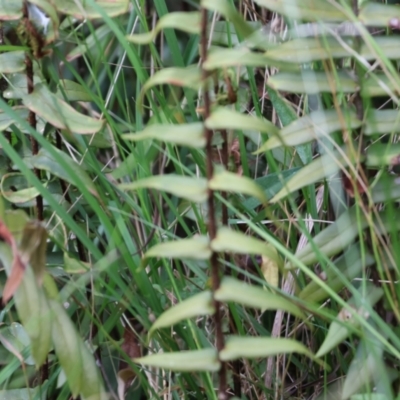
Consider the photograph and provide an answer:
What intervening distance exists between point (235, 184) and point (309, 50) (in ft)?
0.81

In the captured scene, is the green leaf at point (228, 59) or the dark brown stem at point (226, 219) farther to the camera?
the dark brown stem at point (226, 219)

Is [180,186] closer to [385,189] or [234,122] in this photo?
[234,122]

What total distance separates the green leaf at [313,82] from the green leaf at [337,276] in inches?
7.9

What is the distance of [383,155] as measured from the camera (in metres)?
0.83

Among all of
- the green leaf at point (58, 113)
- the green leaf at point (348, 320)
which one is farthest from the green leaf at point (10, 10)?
the green leaf at point (348, 320)

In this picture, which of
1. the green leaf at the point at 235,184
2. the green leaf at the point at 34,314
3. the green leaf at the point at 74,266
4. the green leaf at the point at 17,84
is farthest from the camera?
the green leaf at the point at 17,84

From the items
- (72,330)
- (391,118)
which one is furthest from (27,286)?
(391,118)

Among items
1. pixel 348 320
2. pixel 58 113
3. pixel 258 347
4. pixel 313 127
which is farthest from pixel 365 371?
pixel 58 113

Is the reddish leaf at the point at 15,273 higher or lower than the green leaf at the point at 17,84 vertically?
lower

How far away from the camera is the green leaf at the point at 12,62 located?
0.98 m

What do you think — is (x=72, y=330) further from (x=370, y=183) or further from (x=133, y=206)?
(x=370, y=183)

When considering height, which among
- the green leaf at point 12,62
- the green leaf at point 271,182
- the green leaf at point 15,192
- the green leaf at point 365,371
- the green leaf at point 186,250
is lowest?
the green leaf at point 365,371

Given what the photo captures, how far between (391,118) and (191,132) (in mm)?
294

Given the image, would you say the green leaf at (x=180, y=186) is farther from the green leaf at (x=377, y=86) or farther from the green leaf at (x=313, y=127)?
the green leaf at (x=377, y=86)
